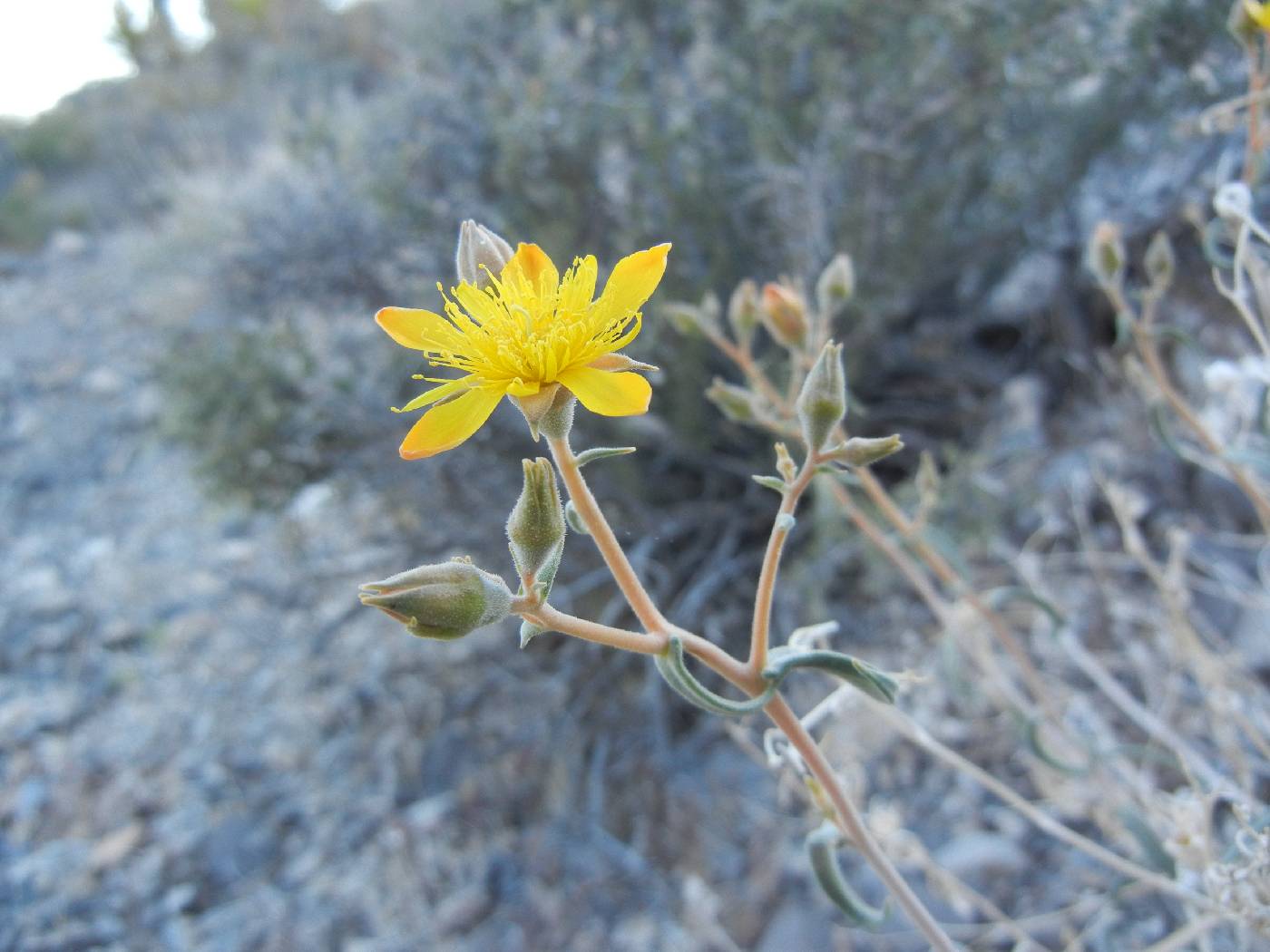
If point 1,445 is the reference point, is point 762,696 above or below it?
above

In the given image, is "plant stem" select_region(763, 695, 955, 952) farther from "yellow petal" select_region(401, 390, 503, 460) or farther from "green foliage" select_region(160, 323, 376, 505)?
"green foliage" select_region(160, 323, 376, 505)

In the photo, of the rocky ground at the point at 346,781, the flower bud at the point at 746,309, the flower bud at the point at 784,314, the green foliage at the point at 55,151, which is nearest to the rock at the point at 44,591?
the rocky ground at the point at 346,781

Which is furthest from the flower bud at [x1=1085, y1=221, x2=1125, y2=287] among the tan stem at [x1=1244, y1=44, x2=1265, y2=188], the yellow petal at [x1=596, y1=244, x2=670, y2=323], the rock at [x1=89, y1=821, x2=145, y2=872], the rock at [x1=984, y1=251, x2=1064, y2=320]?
the rock at [x1=89, y1=821, x2=145, y2=872]

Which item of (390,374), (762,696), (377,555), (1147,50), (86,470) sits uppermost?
(762,696)

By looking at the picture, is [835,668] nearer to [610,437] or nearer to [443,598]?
[443,598]

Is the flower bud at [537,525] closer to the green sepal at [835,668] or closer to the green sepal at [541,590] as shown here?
A: the green sepal at [541,590]

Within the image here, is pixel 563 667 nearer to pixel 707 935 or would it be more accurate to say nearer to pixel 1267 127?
pixel 707 935

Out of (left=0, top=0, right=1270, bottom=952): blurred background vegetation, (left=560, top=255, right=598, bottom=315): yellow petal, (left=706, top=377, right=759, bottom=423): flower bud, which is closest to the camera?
(left=560, top=255, right=598, bottom=315): yellow petal

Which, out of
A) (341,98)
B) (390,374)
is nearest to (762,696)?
(390,374)
